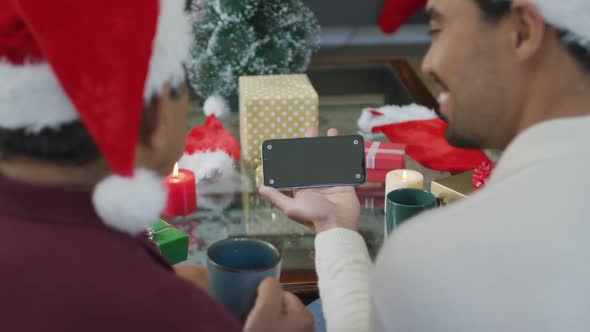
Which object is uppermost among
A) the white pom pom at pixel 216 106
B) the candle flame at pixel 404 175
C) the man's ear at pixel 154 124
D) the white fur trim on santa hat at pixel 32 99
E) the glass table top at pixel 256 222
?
the white fur trim on santa hat at pixel 32 99

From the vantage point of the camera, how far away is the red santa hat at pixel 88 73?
55cm

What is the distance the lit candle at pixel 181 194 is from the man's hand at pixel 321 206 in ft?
0.52

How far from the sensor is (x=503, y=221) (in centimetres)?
61

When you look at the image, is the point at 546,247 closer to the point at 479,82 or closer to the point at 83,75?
the point at 479,82

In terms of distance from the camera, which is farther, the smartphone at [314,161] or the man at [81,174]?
the smartphone at [314,161]

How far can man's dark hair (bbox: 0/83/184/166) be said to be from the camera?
0.58m

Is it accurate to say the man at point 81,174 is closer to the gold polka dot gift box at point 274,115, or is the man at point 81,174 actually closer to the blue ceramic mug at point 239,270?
the blue ceramic mug at point 239,270

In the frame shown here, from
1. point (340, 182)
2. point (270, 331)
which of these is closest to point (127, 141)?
point (270, 331)

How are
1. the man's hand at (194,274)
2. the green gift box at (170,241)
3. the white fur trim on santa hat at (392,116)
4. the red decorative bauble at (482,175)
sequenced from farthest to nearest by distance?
the white fur trim on santa hat at (392,116) → the red decorative bauble at (482,175) → the green gift box at (170,241) → the man's hand at (194,274)

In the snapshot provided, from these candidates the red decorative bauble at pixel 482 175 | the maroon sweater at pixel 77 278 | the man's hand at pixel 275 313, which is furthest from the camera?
the red decorative bauble at pixel 482 175

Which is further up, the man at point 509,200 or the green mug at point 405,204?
the man at point 509,200

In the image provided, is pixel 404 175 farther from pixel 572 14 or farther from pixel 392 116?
pixel 572 14

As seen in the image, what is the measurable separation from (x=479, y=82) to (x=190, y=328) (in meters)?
0.44

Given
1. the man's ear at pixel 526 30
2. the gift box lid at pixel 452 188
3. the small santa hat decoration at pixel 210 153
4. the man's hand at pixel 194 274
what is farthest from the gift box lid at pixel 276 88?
the man's ear at pixel 526 30
